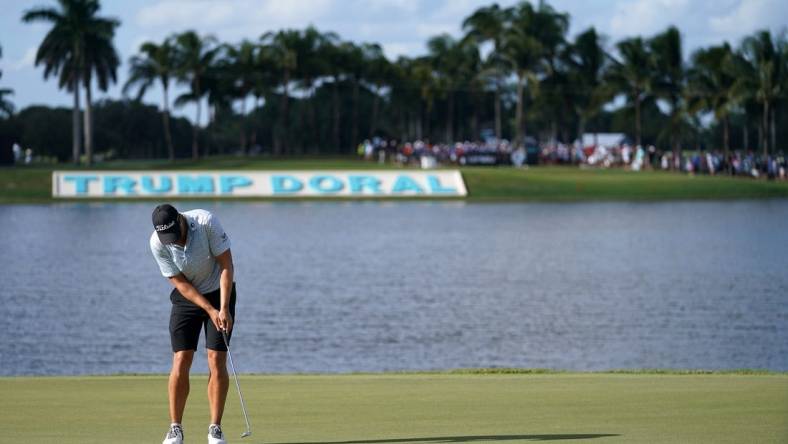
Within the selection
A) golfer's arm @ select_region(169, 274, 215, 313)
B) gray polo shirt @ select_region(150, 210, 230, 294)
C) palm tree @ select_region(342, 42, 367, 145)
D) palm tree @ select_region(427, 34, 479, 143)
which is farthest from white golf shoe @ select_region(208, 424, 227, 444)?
palm tree @ select_region(342, 42, 367, 145)

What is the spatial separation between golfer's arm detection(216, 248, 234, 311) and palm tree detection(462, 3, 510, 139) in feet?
360

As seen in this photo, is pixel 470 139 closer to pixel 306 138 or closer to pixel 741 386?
pixel 306 138

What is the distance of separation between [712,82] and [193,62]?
43.9 m

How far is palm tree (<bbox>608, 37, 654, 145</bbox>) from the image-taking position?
11512cm

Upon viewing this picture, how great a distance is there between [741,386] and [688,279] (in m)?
30.2

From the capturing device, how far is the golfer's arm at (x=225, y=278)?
433 inches

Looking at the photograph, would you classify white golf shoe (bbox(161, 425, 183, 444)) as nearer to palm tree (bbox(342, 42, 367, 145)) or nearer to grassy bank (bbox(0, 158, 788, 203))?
grassy bank (bbox(0, 158, 788, 203))

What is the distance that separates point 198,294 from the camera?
11117 millimetres

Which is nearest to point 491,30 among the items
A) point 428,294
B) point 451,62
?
point 451,62

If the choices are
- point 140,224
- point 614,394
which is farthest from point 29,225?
point 614,394

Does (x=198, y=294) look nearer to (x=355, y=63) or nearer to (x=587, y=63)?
(x=587, y=63)

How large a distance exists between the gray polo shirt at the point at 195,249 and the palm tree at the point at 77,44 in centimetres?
9779

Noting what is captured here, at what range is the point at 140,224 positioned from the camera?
72.8 meters

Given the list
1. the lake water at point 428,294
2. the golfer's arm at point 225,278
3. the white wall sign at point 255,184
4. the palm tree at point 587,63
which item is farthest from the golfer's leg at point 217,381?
the palm tree at point 587,63
